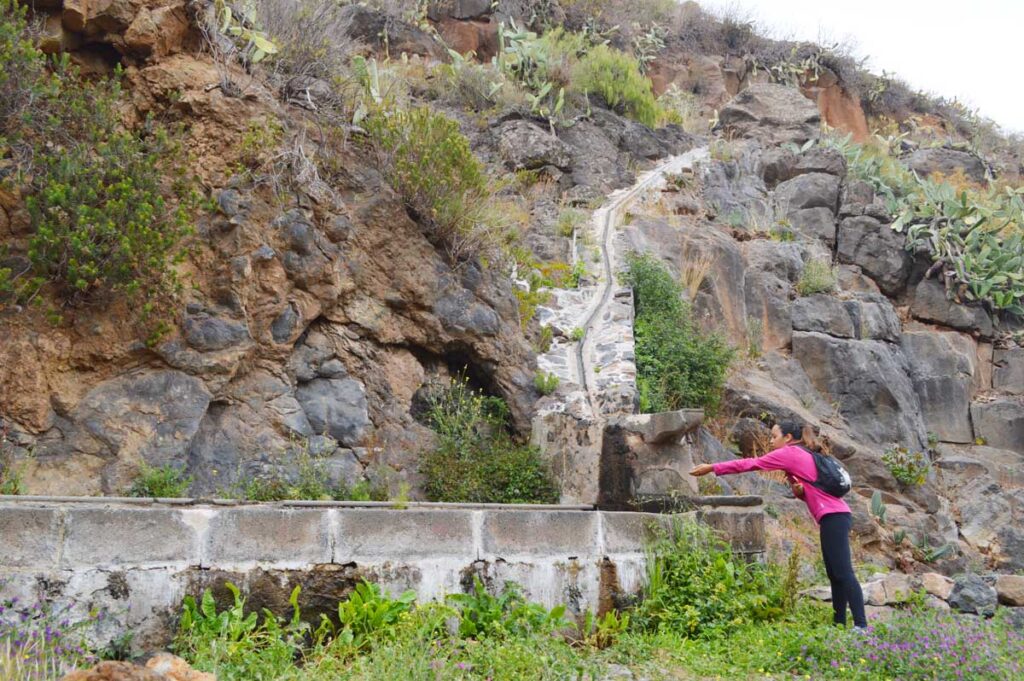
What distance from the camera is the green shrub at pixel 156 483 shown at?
641 cm

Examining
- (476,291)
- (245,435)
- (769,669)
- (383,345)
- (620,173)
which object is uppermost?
(620,173)

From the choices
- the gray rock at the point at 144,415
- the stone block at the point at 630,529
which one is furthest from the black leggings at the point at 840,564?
the gray rock at the point at 144,415

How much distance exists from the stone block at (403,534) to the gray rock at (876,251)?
13.9 meters

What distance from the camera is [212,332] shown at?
7.36 meters

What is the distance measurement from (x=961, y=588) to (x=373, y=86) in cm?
842

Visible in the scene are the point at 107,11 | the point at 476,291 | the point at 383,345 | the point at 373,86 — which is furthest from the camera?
the point at 373,86

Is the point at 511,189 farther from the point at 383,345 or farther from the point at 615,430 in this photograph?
the point at 615,430

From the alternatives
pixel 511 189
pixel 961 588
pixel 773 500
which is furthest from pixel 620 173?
pixel 961 588

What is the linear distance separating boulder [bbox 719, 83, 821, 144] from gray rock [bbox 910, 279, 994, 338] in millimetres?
5943

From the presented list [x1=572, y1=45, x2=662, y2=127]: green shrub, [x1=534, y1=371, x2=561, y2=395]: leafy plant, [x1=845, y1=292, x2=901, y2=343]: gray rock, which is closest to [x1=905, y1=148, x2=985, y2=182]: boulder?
[x1=572, y1=45, x2=662, y2=127]: green shrub

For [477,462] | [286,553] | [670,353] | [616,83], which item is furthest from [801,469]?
[616,83]

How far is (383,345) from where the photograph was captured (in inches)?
348

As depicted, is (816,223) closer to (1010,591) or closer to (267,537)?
(1010,591)

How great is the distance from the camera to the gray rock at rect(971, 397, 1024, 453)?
14.7m
